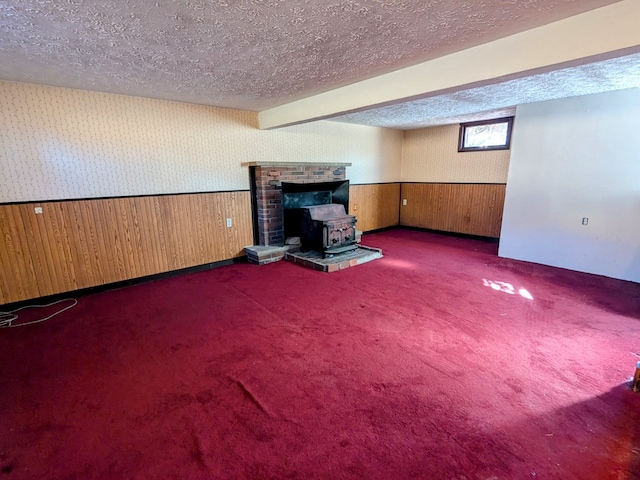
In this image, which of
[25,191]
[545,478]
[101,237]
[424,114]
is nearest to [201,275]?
[101,237]

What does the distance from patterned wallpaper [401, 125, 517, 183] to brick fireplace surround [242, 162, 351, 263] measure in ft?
9.77

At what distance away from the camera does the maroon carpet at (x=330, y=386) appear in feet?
4.79

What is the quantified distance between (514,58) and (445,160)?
448 centimetres

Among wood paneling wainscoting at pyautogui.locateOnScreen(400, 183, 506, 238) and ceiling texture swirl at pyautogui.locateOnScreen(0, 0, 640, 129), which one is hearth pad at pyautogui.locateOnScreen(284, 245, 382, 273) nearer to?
ceiling texture swirl at pyautogui.locateOnScreen(0, 0, 640, 129)

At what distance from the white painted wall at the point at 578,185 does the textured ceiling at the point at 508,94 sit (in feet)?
0.84

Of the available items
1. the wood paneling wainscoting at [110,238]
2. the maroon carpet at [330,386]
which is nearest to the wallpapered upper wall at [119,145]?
the wood paneling wainscoting at [110,238]

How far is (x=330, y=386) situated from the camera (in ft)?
6.40

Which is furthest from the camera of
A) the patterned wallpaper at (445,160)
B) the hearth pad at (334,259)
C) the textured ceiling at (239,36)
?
the patterned wallpaper at (445,160)

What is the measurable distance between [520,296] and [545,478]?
227cm

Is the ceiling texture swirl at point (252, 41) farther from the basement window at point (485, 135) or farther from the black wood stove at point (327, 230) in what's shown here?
the basement window at point (485, 135)

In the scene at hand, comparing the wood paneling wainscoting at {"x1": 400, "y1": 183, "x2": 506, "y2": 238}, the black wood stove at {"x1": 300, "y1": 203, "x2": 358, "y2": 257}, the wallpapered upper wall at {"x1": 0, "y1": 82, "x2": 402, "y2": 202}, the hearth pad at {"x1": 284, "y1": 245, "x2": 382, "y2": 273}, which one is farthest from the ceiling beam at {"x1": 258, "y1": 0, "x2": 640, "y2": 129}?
the wood paneling wainscoting at {"x1": 400, "y1": 183, "x2": 506, "y2": 238}

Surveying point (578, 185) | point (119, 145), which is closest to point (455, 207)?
point (578, 185)

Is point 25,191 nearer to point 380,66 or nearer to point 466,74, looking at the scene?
point 380,66

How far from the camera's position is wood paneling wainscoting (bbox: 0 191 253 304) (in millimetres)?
3086
